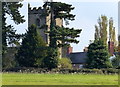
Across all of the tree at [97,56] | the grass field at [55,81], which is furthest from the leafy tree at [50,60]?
the grass field at [55,81]

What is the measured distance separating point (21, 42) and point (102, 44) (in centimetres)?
1006

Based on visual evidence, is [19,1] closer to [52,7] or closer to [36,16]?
[52,7]

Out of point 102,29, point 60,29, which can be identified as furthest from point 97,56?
point 102,29

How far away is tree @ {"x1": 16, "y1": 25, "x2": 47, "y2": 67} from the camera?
48.0m

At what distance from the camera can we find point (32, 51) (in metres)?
48.2

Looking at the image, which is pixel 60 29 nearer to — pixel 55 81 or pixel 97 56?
pixel 97 56

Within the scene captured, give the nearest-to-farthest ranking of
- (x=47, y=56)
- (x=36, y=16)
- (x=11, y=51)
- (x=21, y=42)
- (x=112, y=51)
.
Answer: (x=47, y=56), (x=21, y=42), (x=11, y=51), (x=36, y=16), (x=112, y=51)

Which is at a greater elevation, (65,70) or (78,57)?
(78,57)

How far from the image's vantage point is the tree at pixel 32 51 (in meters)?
48.0

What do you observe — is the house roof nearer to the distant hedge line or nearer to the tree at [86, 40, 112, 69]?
the tree at [86, 40, 112, 69]

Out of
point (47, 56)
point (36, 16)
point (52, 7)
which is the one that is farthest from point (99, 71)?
point (36, 16)

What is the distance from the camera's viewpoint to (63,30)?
4784 centimetres

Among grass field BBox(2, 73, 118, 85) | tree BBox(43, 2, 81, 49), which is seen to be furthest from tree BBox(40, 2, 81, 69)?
grass field BBox(2, 73, 118, 85)

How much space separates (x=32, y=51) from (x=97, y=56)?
7.97m
